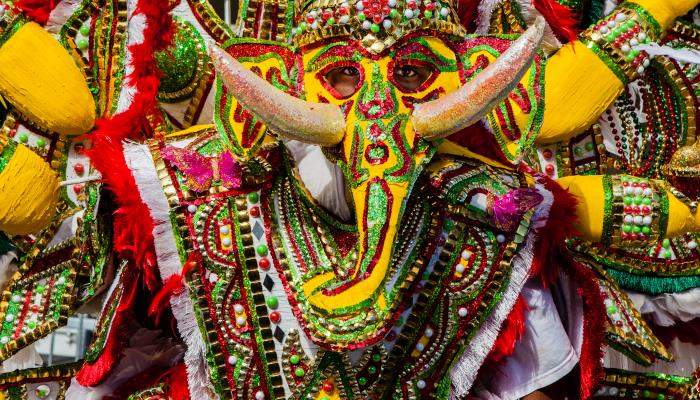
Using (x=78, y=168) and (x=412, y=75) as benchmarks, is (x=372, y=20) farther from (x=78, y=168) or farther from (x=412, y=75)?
(x=78, y=168)

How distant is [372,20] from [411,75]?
0.48 feet

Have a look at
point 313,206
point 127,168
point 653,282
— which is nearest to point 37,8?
point 127,168

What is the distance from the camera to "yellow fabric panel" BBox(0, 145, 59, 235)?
3.23m

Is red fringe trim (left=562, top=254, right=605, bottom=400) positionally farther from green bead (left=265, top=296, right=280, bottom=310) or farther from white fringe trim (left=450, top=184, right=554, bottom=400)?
green bead (left=265, top=296, right=280, bottom=310)

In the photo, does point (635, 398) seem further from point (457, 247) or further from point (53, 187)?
point (53, 187)

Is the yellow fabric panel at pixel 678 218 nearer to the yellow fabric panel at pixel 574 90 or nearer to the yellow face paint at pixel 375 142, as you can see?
the yellow fabric panel at pixel 574 90

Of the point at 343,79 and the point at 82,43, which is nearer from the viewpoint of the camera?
the point at 343,79

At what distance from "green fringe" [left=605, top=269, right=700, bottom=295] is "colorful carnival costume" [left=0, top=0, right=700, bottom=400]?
2 centimetres

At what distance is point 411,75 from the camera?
3111 millimetres

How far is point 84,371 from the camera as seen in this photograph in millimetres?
3361

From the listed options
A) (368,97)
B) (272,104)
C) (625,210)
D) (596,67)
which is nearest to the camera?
(272,104)

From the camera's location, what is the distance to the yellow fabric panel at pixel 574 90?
11.7 feet

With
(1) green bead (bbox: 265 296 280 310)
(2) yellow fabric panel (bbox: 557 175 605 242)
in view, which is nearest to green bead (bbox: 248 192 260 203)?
(1) green bead (bbox: 265 296 280 310)

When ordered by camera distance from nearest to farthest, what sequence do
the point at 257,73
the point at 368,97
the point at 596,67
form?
1. the point at 368,97
2. the point at 257,73
3. the point at 596,67
